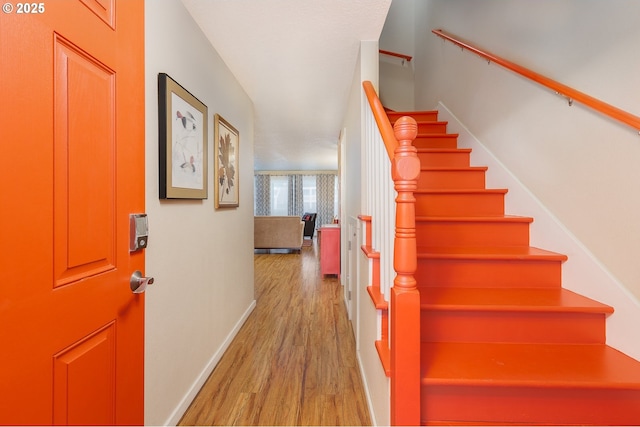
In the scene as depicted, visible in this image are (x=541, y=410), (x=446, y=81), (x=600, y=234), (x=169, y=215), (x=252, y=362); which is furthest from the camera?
(x=446, y=81)

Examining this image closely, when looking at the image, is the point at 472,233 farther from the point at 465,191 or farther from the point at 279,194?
the point at 279,194

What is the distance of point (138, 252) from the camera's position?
1030mm

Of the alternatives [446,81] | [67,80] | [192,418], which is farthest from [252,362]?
[446,81]

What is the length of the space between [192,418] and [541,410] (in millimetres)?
1623

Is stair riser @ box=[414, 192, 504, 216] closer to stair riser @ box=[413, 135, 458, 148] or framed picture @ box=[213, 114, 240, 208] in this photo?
stair riser @ box=[413, 135, 458, 148]

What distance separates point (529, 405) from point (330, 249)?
324cm

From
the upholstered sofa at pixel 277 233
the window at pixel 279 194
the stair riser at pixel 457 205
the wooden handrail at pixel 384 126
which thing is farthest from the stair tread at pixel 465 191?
the window at pixel 279 194

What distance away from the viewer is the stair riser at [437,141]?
2.36 meters

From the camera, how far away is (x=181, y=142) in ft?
4.49

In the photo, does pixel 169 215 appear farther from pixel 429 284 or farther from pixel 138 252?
pixel 429 284

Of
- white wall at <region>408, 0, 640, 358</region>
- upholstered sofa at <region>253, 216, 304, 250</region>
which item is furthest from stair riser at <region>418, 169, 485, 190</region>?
upholstered sofa at <region>253, 216, 304, 250</region>

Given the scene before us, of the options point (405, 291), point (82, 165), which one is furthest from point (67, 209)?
point (405, 291)

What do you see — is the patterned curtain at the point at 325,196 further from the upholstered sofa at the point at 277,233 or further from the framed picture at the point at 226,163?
the framed picture at the point at 226,163

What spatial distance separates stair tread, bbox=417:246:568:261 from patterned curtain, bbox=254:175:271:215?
8.74 m
